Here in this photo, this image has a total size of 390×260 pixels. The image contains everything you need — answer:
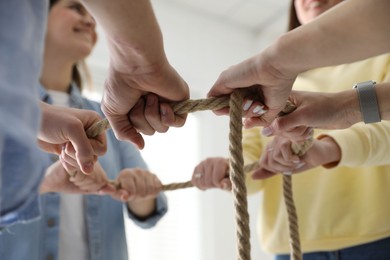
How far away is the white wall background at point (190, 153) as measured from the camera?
1.78 metres

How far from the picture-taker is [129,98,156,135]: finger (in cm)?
41

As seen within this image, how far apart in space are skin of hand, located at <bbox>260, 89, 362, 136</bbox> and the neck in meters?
0.60

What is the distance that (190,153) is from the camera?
197cm

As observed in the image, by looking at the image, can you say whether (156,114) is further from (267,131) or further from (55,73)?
(55,73)

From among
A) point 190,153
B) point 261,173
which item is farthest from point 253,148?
point 190,153

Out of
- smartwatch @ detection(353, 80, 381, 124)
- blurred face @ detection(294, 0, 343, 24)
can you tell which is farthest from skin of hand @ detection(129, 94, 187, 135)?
blurred face @ detection(294, 0, 343, 24)

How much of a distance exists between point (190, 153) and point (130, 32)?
1.66 m

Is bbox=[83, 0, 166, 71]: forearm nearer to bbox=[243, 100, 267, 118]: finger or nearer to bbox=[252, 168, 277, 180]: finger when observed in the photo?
bbox=[243, 100, 267, 118]: finger

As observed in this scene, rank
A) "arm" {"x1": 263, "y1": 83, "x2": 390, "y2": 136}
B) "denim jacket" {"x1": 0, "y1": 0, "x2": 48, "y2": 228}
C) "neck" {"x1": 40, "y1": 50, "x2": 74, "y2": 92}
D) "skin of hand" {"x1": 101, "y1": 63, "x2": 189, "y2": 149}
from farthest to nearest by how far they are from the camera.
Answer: "neck" {"x1": 40, "y1": 50, "x2": 74, "y2": 92}
"arm" {"x1": 263, "y1": 83, "x2": 390, "y2": 136}
"skin of hand" {"x1": 101, "y1": 63, "x2": 189, "y2": 149}
"denim jacket" {"x1": 0, "y1": 0, "x2": 48, "y2": 228}

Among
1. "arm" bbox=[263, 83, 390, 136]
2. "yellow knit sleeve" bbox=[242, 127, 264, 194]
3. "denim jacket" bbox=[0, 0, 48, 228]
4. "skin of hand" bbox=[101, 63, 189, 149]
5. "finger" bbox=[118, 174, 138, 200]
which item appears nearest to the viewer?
"denim jacket" bbox=[0, 0, 48, 228]

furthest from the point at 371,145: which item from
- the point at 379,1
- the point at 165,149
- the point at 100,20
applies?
the point at 165,149

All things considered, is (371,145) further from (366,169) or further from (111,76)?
(111,76)

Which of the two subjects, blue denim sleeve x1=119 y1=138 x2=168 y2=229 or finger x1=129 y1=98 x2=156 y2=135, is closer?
finger x1=129 y1=98 x2=156 y2=135

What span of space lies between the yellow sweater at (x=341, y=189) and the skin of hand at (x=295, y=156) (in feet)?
0.05
